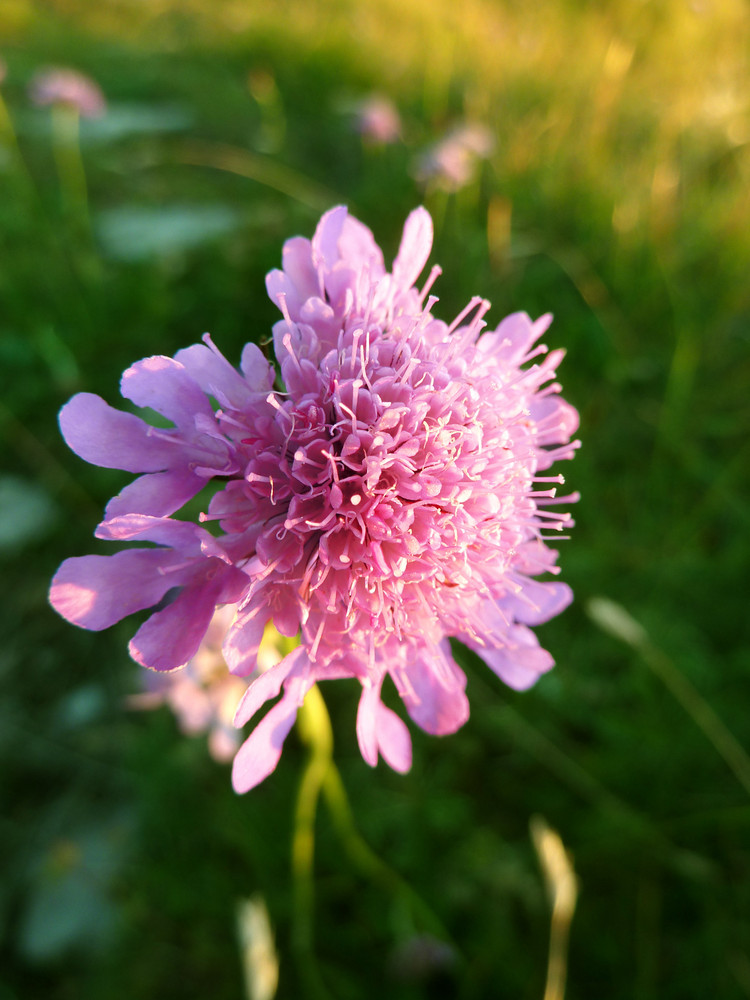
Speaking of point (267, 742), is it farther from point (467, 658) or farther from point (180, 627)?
point (467, 658)

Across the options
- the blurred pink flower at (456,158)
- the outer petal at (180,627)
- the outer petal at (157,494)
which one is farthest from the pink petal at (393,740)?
the blurred pink flower at (456,158)

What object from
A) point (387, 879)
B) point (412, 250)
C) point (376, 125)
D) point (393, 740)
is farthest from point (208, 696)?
point (376, 125)

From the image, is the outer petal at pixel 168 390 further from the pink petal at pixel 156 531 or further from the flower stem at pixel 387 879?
the flower stem at pixel 387 879

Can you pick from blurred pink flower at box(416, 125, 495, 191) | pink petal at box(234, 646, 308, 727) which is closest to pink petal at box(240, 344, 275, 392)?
pink petal at box(234, 646, 308, 727)

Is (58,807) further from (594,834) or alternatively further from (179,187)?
(179,187)

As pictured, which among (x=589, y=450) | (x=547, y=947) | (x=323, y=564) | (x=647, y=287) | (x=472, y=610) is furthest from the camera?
(x=647, y=287)

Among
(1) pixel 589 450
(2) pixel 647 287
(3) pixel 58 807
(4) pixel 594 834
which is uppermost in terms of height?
(2) pixel 647 287

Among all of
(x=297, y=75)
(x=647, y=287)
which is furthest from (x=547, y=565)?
(x=297, y=75)
